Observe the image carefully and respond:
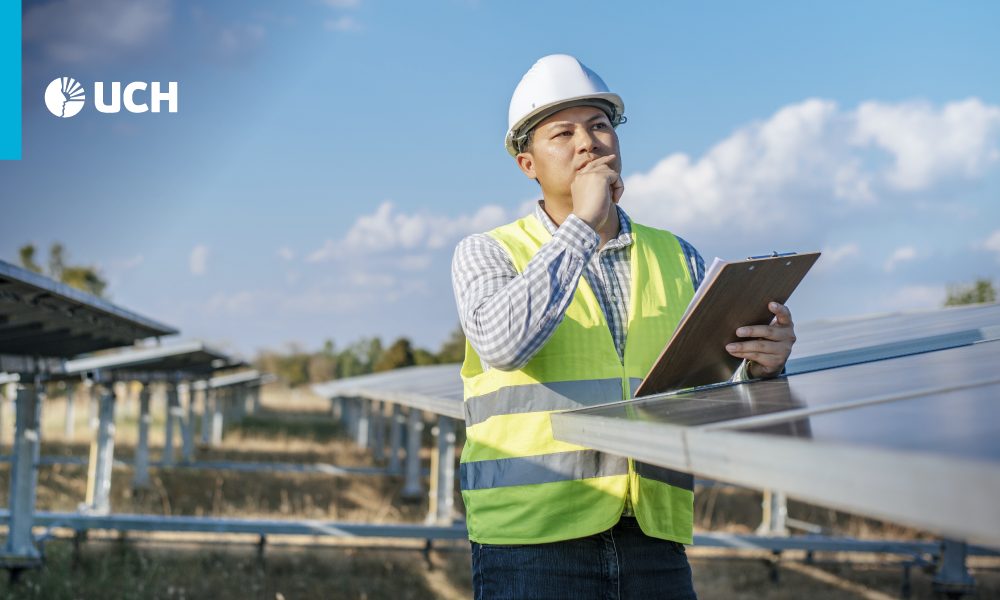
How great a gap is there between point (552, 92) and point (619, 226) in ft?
1.41

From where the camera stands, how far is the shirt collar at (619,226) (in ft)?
8.46

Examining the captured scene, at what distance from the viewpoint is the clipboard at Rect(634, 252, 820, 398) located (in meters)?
2.01

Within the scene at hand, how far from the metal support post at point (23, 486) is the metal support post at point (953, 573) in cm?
803

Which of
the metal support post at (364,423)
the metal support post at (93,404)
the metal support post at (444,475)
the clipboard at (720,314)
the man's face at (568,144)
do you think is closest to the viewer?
the clipboard at (720,314)

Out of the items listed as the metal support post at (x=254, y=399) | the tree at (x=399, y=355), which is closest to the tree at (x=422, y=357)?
the tree at (x=399, y=355)

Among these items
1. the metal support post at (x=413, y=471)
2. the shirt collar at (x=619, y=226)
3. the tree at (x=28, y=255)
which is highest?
the tree at (x=28, y=255)

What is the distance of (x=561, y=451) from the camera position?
2277 mm

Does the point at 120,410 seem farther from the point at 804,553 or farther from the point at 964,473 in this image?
the point at 964,473

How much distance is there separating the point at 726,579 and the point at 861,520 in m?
5.38

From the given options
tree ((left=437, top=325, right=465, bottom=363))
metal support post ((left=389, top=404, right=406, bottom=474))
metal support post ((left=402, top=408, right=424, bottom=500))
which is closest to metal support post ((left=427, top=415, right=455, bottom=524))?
metal support post ((left=402, top=408, right=424, bottom=500))

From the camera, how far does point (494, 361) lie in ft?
7.03

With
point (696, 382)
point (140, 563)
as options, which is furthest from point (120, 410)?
point (696, 382)

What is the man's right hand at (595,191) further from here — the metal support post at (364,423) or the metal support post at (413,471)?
the metal support post at (364,423)

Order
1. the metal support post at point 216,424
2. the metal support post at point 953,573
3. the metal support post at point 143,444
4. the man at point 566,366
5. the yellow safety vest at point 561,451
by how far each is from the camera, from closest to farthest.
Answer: the man at point 566,366
the yellow safety vest at point 561,451
the metal support post at point 953,573
the metal support post at point 143,444
the metal support post at point 216,424
